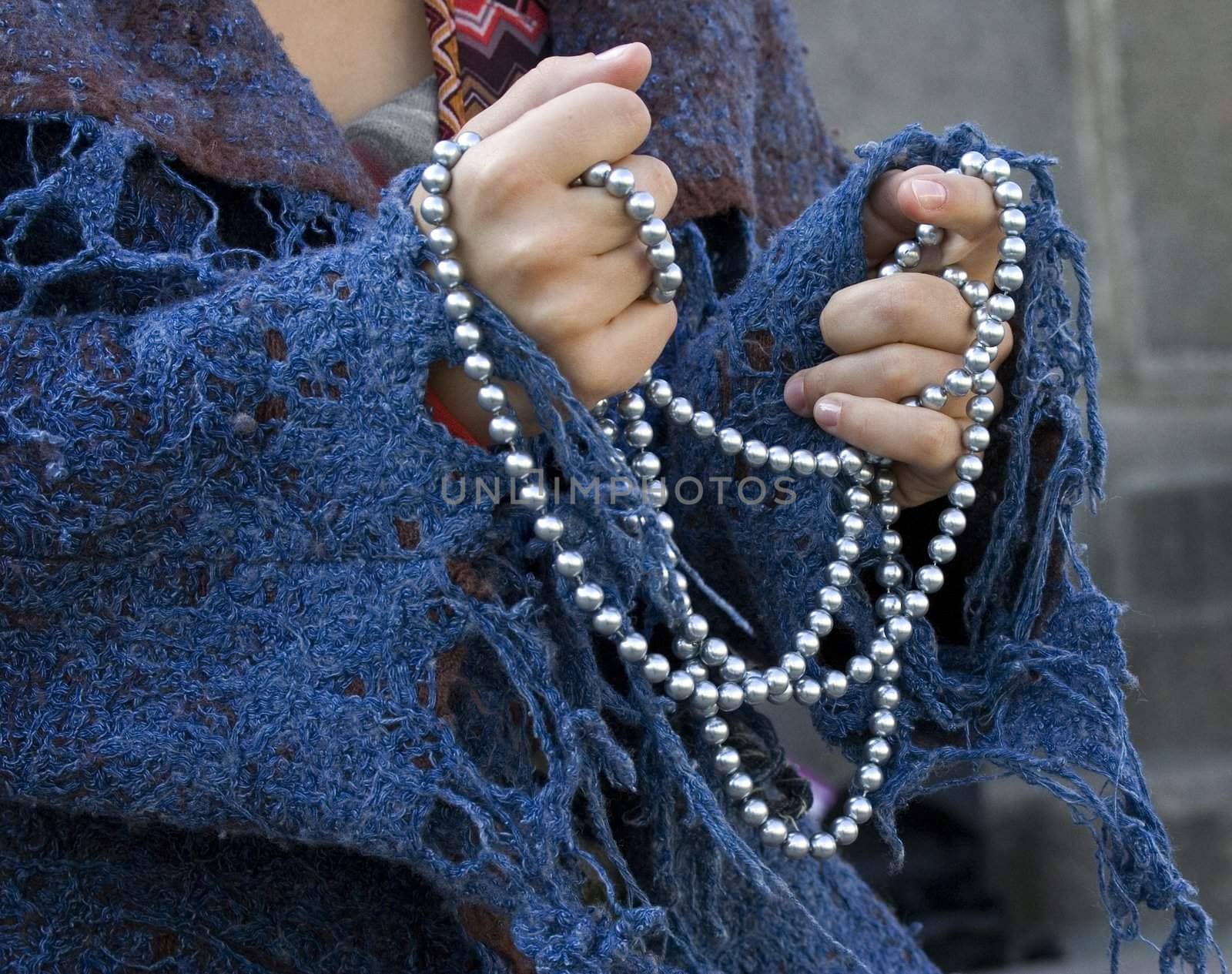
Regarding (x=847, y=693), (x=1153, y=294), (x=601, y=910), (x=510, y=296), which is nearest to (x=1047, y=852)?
(x=1153, y=294)

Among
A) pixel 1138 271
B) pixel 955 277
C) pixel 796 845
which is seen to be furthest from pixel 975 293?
pixel 1138 271

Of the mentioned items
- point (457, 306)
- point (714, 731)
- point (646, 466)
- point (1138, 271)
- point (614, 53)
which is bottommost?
point (1138, 271)

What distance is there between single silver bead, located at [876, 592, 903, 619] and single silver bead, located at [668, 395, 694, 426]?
15 centimetres

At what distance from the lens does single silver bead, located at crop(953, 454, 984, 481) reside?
0.67 m

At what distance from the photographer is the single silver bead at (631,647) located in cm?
60

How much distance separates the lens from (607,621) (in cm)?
57

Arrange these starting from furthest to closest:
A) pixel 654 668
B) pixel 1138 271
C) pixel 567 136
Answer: pixel 1138 271
pixel 654 668
pixel 567 136

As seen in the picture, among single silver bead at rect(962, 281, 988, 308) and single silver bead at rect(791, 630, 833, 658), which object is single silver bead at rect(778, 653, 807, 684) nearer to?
single silver bead at rect(791, 630, 833, 658)

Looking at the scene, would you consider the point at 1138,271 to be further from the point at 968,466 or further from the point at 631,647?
the point at 631,647

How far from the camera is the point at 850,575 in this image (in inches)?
26.6

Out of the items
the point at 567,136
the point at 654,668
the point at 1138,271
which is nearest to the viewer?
the point at 567,136

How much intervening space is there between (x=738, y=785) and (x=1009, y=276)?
0.32 metres

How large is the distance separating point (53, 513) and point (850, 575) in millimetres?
415

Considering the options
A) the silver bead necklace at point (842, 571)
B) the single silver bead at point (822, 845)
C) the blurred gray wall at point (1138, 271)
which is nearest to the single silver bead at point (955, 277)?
the silver bead necklace at point (842, 571)
